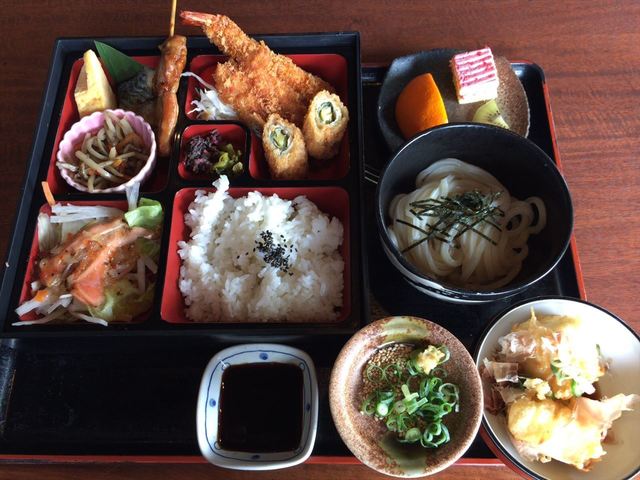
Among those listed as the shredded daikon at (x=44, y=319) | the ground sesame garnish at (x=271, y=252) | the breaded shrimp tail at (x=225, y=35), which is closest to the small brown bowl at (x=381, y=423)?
the ground sesame garnish at (x=271, y=252)

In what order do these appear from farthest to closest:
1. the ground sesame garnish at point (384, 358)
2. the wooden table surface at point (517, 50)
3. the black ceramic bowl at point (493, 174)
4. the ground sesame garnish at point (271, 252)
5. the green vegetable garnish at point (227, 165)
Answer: the wooden table surface at point (517, 50) < the green vegetable garnish at point (227, 165) < the ground sesame garnish at point (271, 252) < the black ceramic bowl at point (493, 174) < the ground sesame garnish at point (384, 358)

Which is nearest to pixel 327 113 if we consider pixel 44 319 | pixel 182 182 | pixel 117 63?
pixel 182 182

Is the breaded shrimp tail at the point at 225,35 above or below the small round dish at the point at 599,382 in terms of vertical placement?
above

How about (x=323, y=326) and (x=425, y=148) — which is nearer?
(x=323, y=326)

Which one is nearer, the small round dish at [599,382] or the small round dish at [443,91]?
the small round dish at [599,382]

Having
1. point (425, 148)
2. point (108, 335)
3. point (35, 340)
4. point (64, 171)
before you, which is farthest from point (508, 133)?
point (35, 340)

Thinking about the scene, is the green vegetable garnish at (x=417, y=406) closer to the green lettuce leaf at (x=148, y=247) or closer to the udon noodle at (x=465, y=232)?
the udon noodle at (x=465, y=232)

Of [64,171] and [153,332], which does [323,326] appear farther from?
[64,171]
